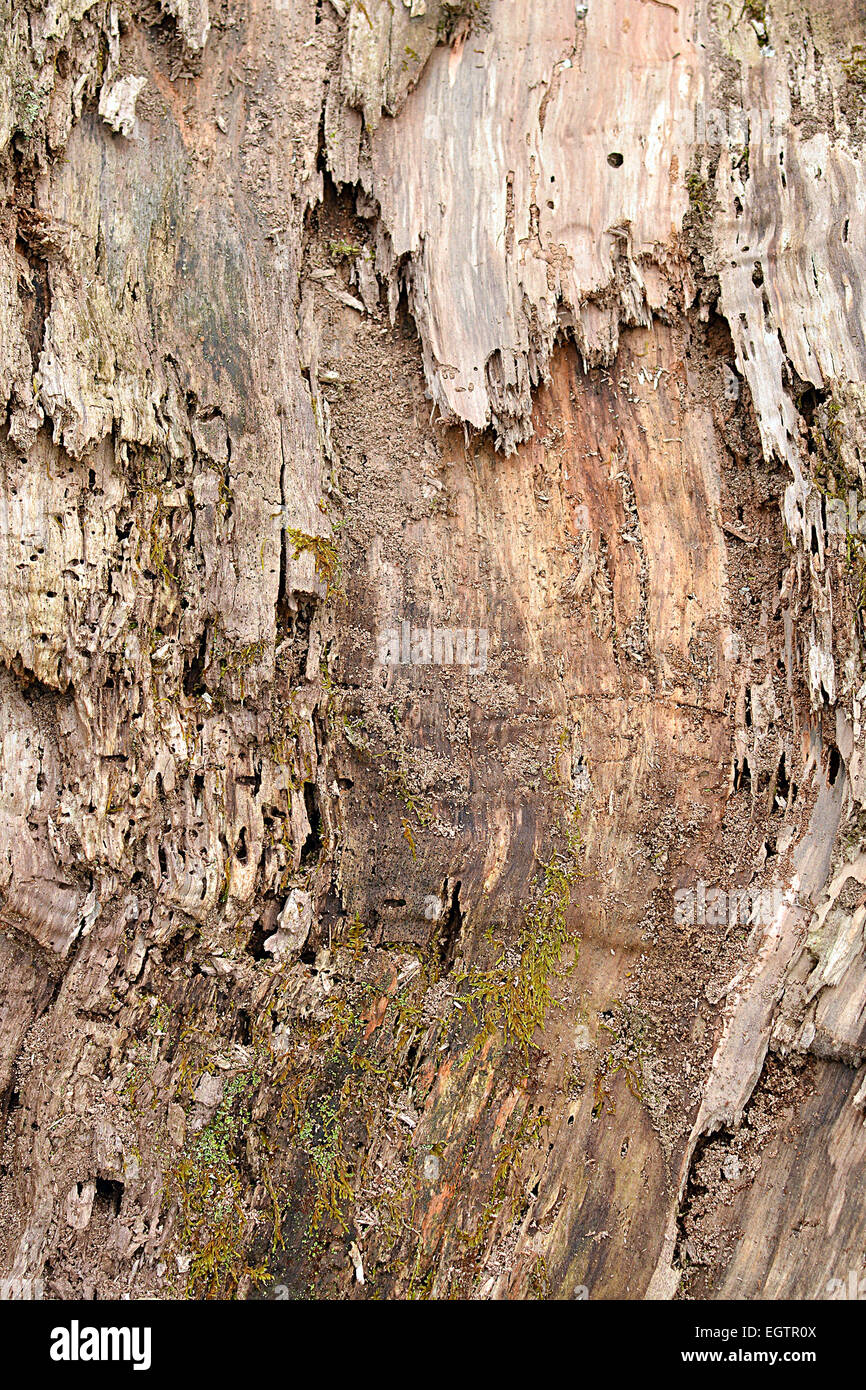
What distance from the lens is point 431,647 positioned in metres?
5.10

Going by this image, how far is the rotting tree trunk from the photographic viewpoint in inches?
179

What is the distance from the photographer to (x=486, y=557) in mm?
5145

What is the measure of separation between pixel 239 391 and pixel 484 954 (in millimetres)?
3368

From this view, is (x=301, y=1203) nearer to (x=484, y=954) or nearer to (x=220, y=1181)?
(x=220, y=1181)

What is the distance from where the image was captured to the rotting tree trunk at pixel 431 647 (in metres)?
4.54

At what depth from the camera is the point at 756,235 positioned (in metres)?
5.03

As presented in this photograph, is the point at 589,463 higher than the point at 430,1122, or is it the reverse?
the point at 589,463

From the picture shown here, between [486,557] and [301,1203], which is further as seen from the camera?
[486,557]

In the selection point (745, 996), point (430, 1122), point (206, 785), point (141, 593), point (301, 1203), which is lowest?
point (301, 1203)

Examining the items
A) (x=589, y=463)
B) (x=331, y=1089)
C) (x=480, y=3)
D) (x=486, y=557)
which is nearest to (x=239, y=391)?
(x=486, y=557)

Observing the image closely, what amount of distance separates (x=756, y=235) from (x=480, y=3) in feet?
6.89

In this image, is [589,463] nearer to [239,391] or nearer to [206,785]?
[239,391]

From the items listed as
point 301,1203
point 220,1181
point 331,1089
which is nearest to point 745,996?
point 331,1089

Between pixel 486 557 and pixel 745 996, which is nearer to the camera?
pixel 745 996
